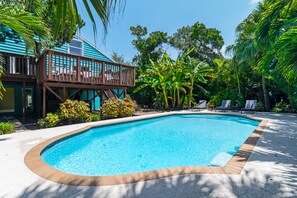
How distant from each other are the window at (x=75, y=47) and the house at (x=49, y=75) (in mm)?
178

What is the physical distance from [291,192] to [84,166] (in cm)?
464

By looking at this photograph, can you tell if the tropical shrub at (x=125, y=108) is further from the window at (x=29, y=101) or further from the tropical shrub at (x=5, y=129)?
the window at (x=29, y=101)

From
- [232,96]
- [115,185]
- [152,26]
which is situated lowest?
[115,185]

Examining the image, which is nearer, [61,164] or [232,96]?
[61,164]

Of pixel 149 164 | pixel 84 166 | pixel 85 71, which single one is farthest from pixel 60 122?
pixel 149 164

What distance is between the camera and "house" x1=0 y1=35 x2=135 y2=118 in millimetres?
9688

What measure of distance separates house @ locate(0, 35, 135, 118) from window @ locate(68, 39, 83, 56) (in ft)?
0.58

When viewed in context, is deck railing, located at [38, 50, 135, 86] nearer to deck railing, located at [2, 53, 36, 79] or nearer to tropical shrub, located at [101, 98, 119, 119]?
deck railing, located at [2, 53, 36, 79]

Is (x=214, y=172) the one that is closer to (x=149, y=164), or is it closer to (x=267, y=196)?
(x=267, y=196)

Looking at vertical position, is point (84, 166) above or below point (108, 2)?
below

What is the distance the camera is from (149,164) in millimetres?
5352

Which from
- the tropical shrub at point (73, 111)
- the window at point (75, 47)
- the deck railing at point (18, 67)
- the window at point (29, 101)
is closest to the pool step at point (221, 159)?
the tropical shrub at point (73, 111)

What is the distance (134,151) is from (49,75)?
19.8ft

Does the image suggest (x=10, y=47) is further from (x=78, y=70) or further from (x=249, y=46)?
(x=249, y=46)
